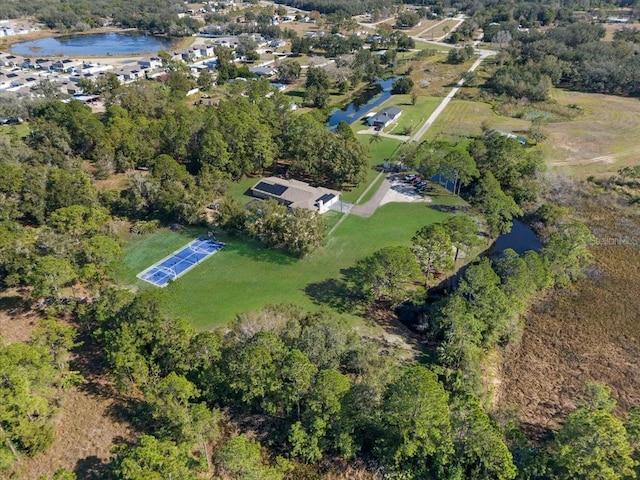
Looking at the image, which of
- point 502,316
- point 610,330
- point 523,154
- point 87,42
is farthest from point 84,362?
point 87,42

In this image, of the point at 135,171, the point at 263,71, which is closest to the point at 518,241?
the point at 135,171

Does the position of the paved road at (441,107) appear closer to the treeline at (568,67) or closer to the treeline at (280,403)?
the treeline at (568,67)

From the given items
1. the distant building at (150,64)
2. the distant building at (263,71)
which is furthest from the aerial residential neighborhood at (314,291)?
the distant building at (150,64)

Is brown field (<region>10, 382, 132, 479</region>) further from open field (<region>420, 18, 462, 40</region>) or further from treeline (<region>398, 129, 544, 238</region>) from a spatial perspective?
open field (<region>420, 18, 462, 40</region>)

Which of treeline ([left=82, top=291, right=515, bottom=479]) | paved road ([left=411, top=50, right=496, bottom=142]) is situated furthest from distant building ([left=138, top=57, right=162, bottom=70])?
treeline ([left=82, top=291, right=515, bottom=479])

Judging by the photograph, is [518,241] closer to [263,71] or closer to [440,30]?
[263,71]

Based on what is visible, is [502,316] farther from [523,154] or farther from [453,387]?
[523,154]

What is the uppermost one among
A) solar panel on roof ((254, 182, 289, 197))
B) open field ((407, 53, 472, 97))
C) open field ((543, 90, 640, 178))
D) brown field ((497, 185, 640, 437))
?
open field ((407, 53, 472, 97))
